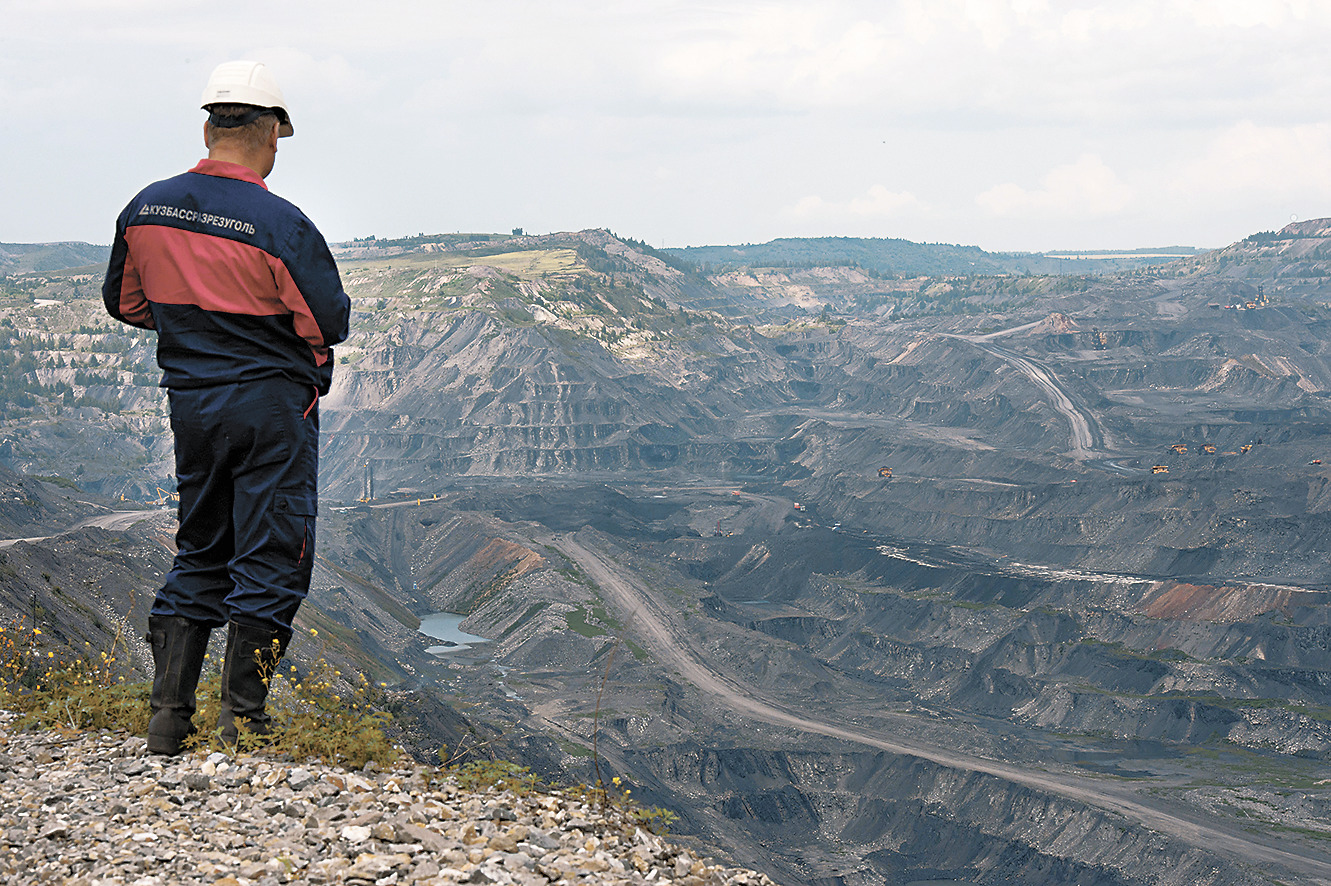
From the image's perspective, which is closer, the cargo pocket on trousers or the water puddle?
the cargo pocket on trousers

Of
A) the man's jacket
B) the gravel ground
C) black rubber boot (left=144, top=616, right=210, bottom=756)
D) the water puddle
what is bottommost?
the water puddle

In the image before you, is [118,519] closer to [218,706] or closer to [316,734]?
[218,706]

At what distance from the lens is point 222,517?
18.6ft

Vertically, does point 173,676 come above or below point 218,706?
above

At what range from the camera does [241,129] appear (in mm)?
5602

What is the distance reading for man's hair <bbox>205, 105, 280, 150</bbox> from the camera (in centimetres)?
557

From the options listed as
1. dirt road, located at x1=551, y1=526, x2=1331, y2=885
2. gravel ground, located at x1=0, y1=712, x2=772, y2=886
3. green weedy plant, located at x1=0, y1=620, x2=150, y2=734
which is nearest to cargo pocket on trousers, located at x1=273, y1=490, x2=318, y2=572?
gravel ground, located at x1=0, y1=712, x2=772, y2=886

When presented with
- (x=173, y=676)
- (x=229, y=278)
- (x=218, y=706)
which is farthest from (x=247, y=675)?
(x=229, y=278)

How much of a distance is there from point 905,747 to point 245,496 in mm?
45449

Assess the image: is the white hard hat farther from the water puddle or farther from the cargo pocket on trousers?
the water puddle

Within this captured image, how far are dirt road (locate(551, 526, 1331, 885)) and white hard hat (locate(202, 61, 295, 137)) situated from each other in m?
39.0

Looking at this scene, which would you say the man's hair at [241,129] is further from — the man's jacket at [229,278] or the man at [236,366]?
the man's jacket at [229,278]

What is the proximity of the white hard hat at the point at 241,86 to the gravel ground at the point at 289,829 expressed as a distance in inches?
128

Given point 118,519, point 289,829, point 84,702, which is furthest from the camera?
point 118,519
